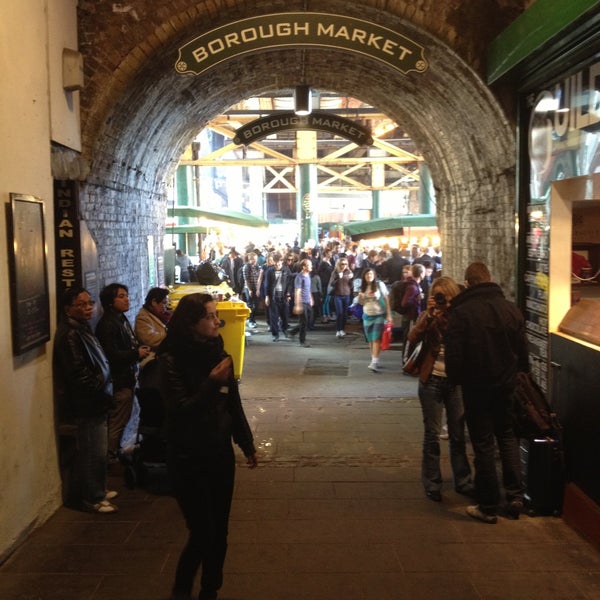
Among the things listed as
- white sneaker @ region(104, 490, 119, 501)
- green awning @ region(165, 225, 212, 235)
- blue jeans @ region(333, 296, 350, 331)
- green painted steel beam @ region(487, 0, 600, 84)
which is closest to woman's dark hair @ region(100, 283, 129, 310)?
white sneaker @ region(104, 490, 119, 501)

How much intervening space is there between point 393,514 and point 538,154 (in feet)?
10.7

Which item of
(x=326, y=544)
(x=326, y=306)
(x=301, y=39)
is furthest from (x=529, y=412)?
(x=326, y=306)

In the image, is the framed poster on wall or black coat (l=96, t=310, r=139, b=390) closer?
the framed poster on wall

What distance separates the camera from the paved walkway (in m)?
4.13

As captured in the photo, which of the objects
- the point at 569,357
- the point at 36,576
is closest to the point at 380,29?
the point at 569,357

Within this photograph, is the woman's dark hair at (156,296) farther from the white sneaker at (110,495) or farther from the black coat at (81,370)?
the white sneaker at (110,495)

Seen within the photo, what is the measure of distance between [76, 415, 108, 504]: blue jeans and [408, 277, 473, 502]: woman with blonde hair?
8.12ft

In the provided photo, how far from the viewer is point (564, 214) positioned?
5898 mm

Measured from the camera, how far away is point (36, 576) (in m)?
4.30

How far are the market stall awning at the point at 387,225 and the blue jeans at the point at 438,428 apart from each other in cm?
1563

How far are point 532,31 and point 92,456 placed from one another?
179 inches

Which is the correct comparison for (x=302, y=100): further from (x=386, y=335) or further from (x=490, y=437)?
(x=490, y=437)

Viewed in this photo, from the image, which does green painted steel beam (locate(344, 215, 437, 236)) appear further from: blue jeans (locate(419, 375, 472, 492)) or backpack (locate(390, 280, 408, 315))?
blue jeans (locate(419, 375, 472, 492))

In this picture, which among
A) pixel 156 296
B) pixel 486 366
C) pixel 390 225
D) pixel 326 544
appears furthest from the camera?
pixel 390 225
